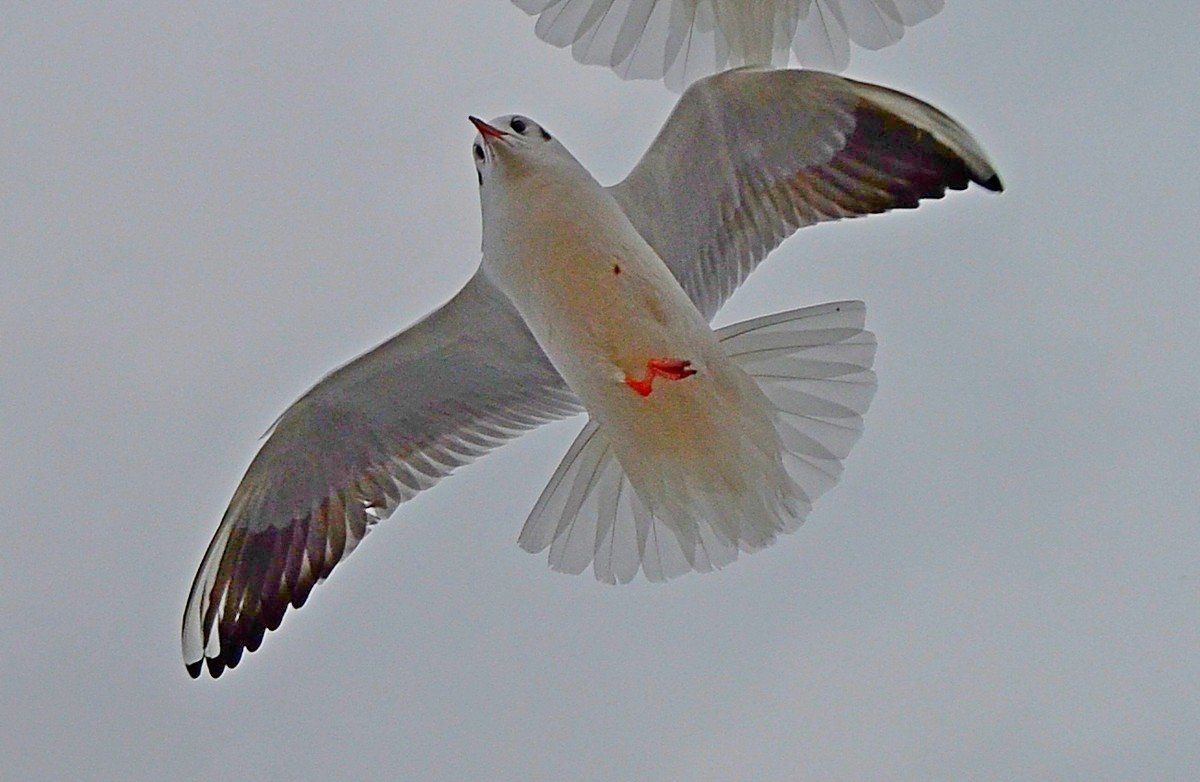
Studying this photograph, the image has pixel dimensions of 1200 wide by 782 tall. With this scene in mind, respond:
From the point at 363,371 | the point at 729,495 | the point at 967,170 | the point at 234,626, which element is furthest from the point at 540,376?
the point at 967,170

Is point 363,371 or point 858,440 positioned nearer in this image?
point 858,440

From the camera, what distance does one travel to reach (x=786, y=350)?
314 centimetres

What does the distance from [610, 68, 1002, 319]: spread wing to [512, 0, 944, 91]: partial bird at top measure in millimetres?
73

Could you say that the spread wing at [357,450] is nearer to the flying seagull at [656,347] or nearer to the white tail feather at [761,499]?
the flying seagull at [656,347]

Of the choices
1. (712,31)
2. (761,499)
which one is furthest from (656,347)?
(712,31)

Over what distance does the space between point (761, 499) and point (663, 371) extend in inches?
14.6

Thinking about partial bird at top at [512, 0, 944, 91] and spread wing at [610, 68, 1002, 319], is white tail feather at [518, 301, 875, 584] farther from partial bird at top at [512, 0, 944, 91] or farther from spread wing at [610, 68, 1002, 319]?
partial bird at top at [512, 0, 944, 91]

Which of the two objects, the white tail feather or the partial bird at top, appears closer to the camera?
the partial bird at top

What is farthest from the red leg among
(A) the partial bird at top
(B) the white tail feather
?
(A) the partial bird at top

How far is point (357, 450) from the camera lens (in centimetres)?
364

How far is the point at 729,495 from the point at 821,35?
36.7 inches

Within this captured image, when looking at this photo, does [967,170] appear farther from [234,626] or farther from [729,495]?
[234,626]

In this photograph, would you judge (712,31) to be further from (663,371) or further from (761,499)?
(761,499)

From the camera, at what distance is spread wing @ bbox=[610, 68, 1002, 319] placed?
3.08 meters
